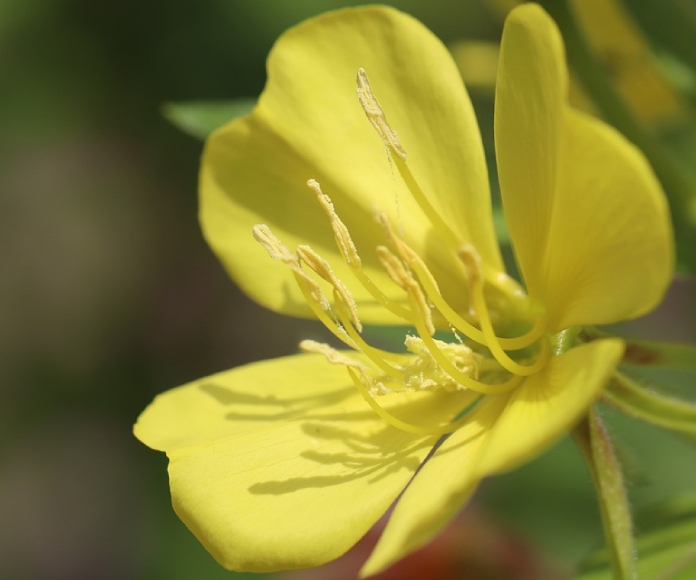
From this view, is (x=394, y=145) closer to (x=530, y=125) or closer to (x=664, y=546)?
(x=530, y=125)

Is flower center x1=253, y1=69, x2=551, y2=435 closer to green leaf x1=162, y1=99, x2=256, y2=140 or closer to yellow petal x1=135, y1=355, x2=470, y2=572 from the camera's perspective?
yellow petal x1=135, y1=355, x2=470, y2=572

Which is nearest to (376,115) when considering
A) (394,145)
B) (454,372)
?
(394,145)

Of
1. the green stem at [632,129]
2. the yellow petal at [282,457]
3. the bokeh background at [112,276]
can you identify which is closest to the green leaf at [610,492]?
the yellow petal at [282,457]

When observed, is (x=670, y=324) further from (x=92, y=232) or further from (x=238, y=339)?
(x=92, y=232)

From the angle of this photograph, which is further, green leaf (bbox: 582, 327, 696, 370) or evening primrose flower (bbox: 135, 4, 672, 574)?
green leaf (bbox: 582, 327, 696, 370)

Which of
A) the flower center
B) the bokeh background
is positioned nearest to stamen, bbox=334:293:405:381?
the flower center

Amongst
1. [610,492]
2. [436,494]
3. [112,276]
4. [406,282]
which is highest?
[406,282]
